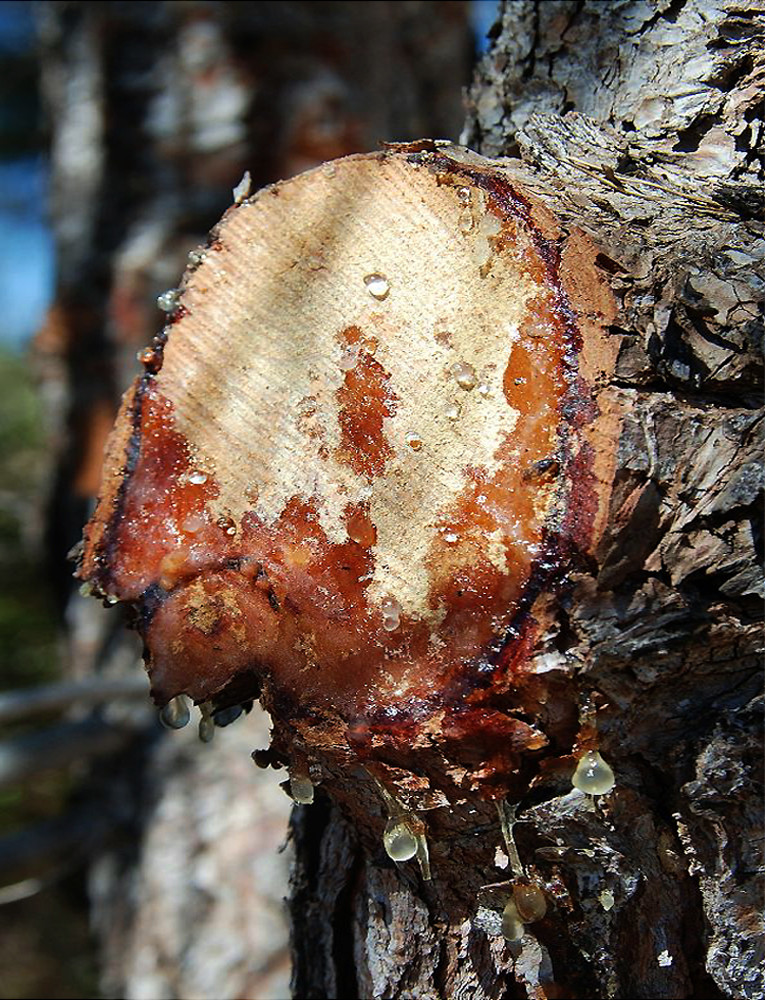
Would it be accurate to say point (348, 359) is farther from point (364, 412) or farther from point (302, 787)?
point (302, 787)

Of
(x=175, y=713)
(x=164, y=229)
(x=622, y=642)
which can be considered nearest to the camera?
(x=622, y=642)

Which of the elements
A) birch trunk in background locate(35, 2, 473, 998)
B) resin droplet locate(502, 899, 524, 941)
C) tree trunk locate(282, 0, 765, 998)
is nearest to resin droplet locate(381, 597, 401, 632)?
tree trunk locate(282, 0, 765, 998)

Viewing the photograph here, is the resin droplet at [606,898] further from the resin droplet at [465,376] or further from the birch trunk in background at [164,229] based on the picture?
the birch trunk in background at [164,229]

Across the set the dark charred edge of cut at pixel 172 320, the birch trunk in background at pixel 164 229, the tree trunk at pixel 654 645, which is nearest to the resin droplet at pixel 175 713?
the tree trunk at pixel 654 645

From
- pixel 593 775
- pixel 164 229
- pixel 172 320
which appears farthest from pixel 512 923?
pixel 164 229

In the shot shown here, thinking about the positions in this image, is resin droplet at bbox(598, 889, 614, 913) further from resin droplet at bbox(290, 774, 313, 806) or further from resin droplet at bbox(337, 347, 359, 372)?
resin droplet at bbox(337, 347, 359, 372)

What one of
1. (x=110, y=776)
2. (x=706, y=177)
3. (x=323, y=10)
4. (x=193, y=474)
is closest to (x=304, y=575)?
(x=193, y=474)
